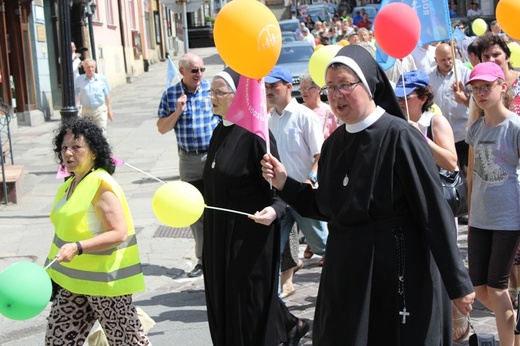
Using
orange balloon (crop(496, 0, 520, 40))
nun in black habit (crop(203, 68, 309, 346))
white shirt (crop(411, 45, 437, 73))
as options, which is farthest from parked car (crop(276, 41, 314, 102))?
nun in black habit (crop(203, 68, 309, 346))

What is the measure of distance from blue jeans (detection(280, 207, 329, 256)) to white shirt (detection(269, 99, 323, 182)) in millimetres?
338

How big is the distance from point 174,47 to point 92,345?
45.7 metres

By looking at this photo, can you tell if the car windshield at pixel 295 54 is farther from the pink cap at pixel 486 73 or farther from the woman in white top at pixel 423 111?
the pink cap at pixel 486 73

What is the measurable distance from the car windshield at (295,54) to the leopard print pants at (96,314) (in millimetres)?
14795

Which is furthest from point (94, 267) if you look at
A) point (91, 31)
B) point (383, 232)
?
point (91, 31)

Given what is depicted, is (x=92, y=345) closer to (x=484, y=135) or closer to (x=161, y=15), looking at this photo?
(x=484, y=135)

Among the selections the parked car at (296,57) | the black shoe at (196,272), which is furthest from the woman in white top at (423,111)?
the parked car at (296,57)

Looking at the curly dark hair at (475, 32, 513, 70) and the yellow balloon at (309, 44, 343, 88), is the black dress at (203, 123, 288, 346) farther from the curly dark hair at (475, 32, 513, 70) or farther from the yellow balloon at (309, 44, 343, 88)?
the curly dark hair at (475, 32, 513, 70)

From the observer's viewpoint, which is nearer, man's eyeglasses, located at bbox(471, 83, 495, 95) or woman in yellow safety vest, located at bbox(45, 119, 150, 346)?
woman in yellow safety vest, located at bbox(45, 119, 150, 346)

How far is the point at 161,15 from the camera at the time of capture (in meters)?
46.2

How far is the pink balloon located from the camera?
593cm

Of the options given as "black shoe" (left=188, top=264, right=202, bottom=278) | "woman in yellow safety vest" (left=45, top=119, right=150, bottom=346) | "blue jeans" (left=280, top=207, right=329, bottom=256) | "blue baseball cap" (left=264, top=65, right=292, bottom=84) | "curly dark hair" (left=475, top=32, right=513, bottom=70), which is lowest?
"black shoe" (left=188, top=264, right=202, bottom=278)

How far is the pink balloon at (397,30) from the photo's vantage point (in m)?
5.93

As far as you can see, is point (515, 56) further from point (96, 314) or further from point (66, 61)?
point (96, 314)
